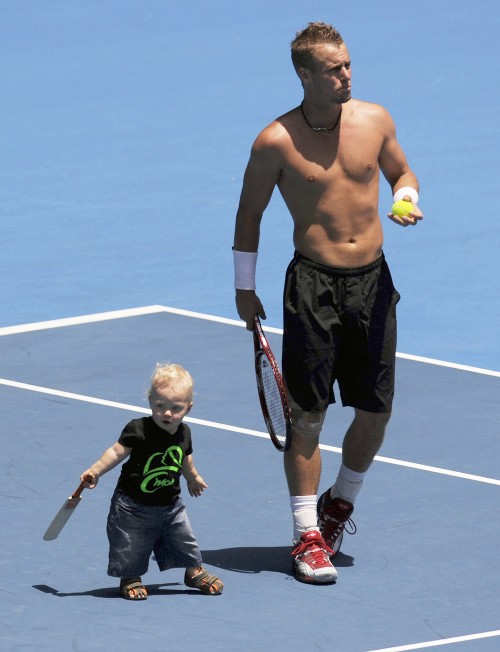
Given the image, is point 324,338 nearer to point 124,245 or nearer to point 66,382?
point 66,382

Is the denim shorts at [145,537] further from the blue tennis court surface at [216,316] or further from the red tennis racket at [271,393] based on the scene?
the red tennis racket at [271,393]

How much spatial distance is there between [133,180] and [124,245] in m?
1.73

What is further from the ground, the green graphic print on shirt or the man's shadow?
the green graphic print on shirt

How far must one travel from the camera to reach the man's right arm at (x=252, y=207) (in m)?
8.26

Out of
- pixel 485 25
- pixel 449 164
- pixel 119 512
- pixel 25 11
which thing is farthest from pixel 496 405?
pixel 25 11

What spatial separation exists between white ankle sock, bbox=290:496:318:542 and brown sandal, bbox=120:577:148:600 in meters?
0.78

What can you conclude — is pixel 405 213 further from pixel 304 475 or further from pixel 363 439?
pixel 304 475

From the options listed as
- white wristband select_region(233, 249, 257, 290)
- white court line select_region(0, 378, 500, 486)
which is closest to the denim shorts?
white wristband select_region(233, 249, 257, 290)

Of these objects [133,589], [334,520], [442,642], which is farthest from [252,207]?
[442,642]

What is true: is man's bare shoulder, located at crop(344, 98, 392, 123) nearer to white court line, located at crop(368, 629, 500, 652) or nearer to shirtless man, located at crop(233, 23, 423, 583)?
shirtless man, located at crop(233, 23, 423, 583)

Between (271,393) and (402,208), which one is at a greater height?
(402,208)

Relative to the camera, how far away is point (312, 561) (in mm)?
A: 8203

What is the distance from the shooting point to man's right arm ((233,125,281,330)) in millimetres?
8258

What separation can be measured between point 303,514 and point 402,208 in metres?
1.35
